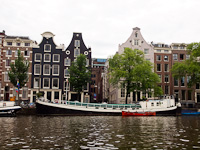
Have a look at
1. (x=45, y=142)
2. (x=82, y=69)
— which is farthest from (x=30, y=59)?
(x=45, y=142)

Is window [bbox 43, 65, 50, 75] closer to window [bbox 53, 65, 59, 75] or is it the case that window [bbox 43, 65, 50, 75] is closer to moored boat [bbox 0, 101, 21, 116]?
window [bbox 53, 65, 59, 75]

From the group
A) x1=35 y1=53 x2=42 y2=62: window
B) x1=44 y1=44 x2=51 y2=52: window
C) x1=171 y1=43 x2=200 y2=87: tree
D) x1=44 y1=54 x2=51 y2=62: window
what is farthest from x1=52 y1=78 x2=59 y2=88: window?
x1=171 y1=43 x2=200 y2=87: tree

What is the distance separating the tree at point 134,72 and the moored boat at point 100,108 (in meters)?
5.32

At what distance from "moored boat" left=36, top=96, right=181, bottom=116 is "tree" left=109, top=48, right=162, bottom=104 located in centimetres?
532

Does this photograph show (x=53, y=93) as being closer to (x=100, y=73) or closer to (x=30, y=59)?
(x=30, y=59)

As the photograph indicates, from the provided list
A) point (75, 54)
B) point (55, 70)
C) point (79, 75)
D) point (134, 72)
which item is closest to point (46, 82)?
point (55, 70)

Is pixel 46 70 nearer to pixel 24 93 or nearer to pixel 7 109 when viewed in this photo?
pixel 24 93

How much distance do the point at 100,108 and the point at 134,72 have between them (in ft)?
36.4

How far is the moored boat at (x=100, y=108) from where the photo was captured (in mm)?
43812

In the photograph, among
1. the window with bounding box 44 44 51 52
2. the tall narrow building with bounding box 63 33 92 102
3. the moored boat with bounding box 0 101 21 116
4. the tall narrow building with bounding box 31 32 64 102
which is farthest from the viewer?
the window with bounding box 44 44 51 52

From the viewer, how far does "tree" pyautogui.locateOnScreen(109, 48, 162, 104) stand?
166 feet

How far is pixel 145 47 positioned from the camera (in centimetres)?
6631

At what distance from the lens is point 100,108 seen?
45.6 meters

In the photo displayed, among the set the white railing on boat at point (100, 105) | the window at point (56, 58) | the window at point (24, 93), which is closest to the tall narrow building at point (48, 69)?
the window at point (56, 58)
